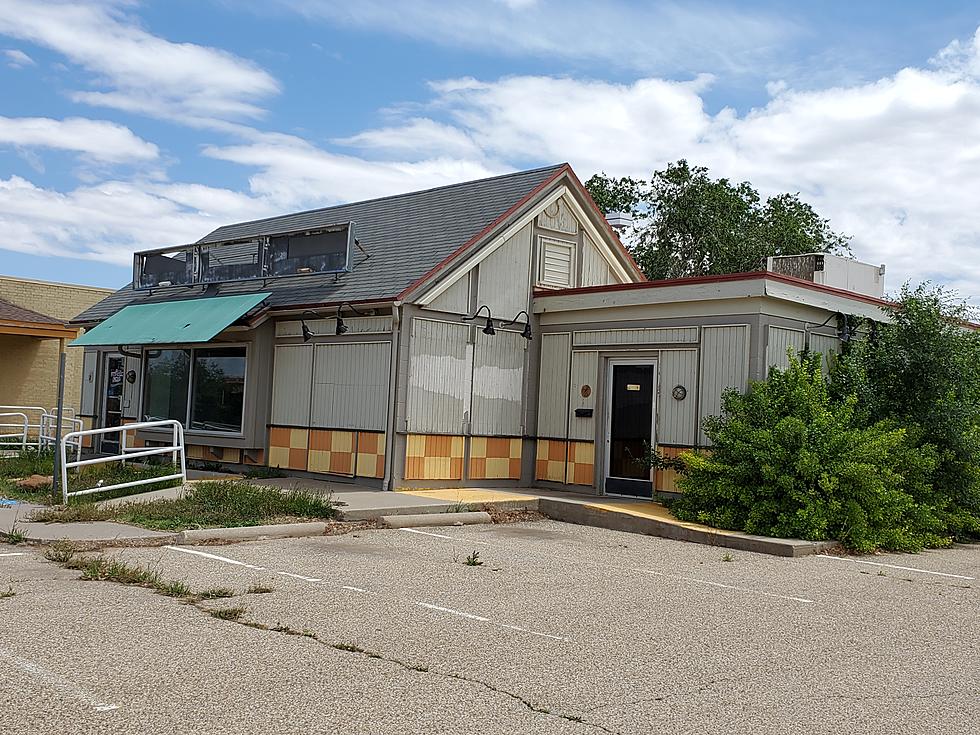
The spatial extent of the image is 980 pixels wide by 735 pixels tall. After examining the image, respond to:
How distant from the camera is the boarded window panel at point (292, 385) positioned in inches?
693

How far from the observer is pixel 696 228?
36.4 m

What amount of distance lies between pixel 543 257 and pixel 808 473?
7.07 meters

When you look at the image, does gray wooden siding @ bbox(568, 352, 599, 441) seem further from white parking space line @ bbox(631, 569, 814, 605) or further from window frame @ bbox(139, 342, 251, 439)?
white parking space line @ bbox(631, 569, 814, 605)

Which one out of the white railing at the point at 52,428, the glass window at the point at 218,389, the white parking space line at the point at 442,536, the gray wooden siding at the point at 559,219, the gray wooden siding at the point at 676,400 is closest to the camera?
the white parking space line at the point at 442,536

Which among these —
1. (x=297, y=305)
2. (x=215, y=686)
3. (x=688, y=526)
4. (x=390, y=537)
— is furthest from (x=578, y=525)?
(x=215, y=686)

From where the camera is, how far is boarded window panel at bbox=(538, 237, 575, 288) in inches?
709

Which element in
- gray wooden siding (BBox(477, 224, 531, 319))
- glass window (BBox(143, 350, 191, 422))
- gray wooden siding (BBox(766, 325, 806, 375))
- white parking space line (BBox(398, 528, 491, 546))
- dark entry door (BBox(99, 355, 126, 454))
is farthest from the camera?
dark entry door (BBox(99, 355, 126, 454))

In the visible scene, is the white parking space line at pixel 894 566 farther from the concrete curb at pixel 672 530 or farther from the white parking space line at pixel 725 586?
the white parking space line at pixel 725 586

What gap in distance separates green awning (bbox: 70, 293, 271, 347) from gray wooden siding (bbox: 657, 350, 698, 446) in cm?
705

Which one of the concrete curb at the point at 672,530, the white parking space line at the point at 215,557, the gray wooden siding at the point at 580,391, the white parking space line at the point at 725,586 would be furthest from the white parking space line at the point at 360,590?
the gray wooden siding at the point at 580,391

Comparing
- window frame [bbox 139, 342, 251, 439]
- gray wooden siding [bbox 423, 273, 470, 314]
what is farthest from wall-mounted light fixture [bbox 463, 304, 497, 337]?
window frame [bbox 139, 342, 251, 439]

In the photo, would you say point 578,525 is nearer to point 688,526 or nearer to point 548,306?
point 688,526

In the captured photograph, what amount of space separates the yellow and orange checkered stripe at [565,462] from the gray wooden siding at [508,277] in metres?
2.30

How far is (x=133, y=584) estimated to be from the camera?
8.42 meters
